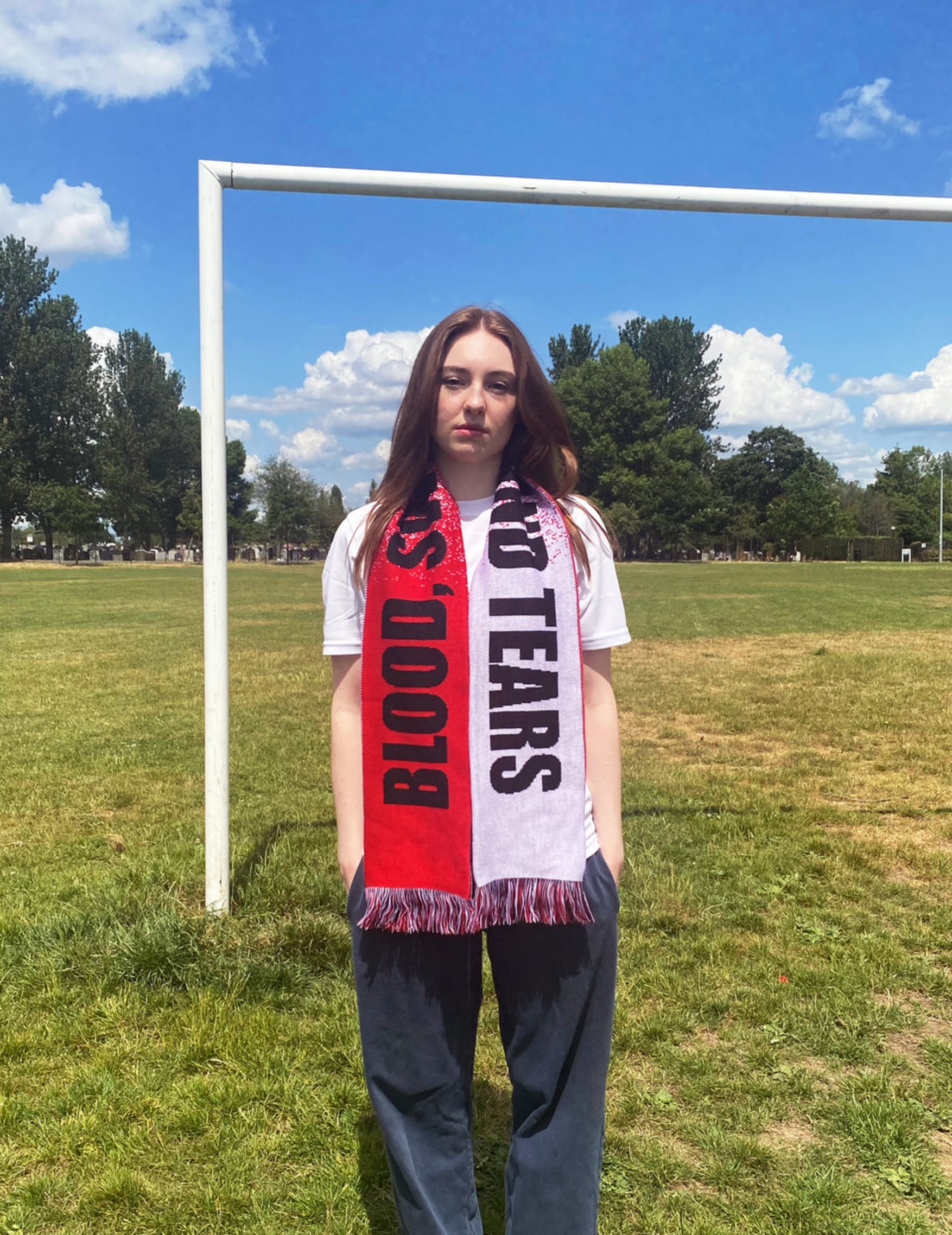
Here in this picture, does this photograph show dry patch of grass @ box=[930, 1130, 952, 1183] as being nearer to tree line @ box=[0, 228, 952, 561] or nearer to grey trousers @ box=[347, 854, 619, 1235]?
A: grey trousers @ box=[347, 854, 619, 1235]

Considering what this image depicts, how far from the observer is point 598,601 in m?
1.71

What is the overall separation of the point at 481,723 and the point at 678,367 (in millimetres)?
50316

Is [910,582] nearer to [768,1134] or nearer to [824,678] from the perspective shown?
[824,678]

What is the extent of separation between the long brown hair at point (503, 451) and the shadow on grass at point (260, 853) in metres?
2.89

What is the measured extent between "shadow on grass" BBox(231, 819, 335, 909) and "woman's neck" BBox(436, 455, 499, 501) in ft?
9.55

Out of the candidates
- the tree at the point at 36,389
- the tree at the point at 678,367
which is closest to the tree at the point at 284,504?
the tree at the point at 36,389

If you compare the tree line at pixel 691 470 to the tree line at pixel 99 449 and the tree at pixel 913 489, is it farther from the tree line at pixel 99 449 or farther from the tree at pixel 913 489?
the tree line at pixel 99 449

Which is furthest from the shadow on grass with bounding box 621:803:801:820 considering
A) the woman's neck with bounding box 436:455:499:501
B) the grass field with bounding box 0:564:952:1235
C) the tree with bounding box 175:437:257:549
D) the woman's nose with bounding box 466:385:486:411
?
the tree with bounding box 175:437:257:549

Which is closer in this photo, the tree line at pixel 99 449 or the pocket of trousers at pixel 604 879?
the pocket of trousers at pixel 604 879

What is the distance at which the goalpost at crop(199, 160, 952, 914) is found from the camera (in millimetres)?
3514

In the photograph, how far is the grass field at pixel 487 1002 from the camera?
2.43m

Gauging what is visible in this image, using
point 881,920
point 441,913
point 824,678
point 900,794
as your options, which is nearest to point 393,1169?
point 441,913

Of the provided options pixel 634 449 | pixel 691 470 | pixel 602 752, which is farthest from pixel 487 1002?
pixel 691 470

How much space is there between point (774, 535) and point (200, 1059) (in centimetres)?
6369
